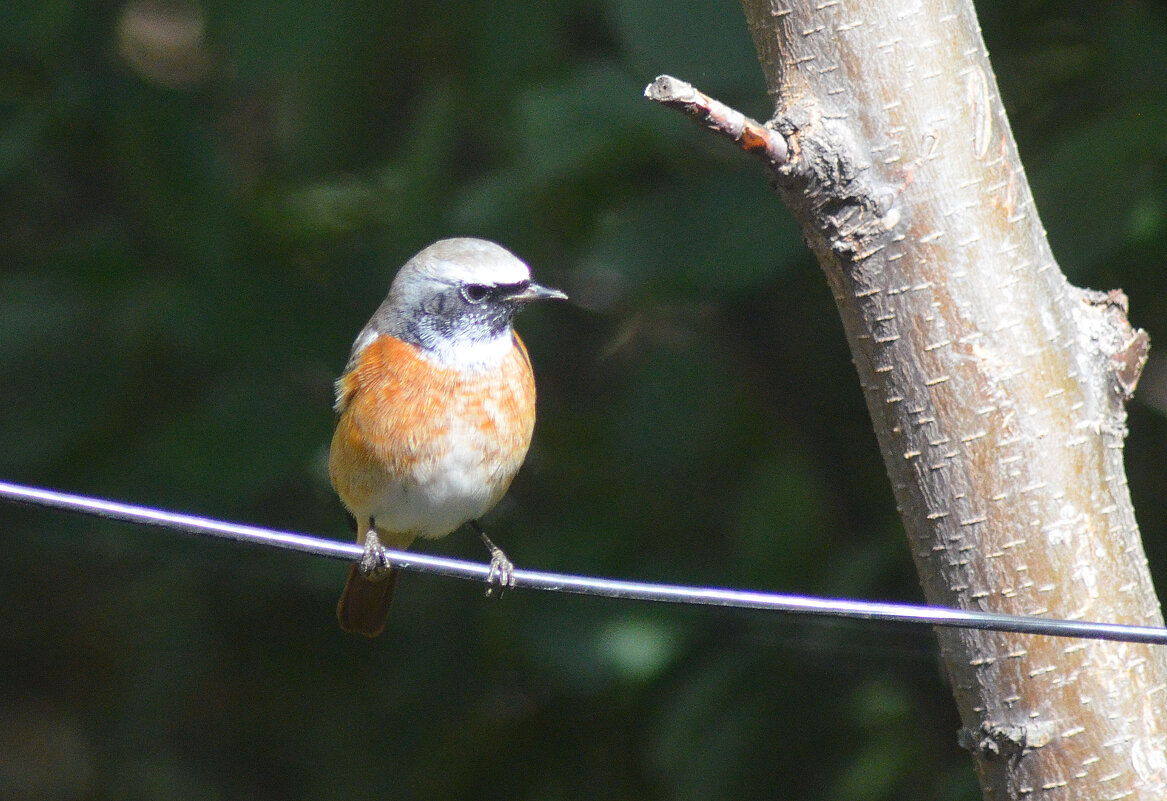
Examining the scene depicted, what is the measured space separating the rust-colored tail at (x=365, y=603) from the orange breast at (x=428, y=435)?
0.34 m

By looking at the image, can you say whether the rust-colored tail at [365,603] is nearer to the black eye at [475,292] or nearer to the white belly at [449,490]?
the white belly at [449,490]

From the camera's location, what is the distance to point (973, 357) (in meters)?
2.07

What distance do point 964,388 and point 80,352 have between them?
2309 mm

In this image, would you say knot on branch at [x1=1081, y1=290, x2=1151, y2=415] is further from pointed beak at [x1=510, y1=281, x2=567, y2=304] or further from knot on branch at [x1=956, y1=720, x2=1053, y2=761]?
pointed beak at [x1=510, y1=281, x2=567, y2=304]

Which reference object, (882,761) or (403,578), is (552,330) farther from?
(882,761)

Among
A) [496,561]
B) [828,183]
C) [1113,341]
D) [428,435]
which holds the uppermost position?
[828,183]

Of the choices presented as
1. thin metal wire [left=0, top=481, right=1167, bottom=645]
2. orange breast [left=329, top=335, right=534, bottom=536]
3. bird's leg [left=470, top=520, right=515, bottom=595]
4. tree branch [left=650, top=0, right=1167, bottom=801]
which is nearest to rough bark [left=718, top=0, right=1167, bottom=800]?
tree branch [left=650, top=0, right=1167, bottom=801]

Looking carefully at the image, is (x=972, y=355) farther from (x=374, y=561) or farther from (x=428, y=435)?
(x=428, y=435)

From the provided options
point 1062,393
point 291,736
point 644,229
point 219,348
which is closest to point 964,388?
point 1062,393

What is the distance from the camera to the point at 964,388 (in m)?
2.08

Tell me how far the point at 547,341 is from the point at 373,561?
6.05 ft

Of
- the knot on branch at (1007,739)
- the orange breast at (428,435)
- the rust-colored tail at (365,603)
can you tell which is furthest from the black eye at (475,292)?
the knot on branch at (1007,739)

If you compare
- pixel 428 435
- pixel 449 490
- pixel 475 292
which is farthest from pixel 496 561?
pixel 475 292

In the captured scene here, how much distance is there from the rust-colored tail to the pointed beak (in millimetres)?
874
